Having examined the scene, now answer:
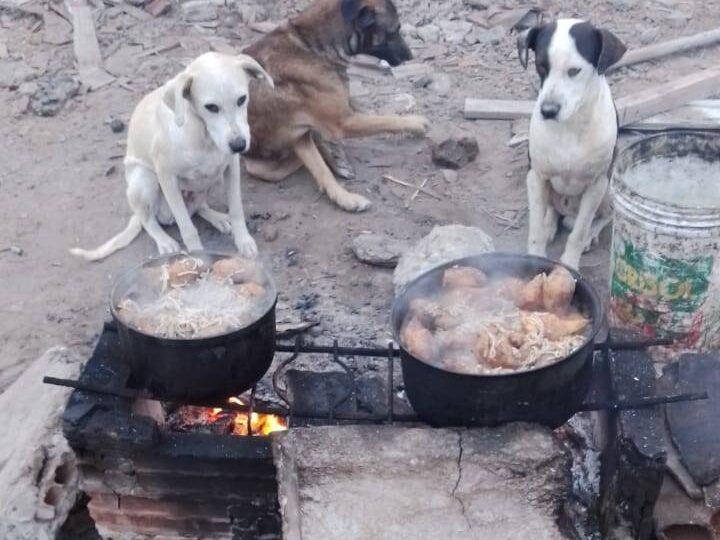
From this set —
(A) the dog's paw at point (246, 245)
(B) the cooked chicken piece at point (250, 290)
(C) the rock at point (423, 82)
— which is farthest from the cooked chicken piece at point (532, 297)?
(C) the rock at point (423, 82)

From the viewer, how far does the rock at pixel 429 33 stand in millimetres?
9062

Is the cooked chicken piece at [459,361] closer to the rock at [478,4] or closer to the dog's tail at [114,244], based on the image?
the dog's tail at [114,244]

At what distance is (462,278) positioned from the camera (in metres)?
3.88

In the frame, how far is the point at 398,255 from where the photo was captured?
5.82 metres

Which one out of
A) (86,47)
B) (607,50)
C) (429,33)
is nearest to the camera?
(607,50)

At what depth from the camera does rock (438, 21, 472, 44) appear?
29.7ft

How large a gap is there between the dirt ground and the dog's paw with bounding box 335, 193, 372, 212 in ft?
0.21

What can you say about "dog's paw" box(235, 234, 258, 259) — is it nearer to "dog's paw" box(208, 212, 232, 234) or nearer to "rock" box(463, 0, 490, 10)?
"dog's paw" box(208, 212, 232, 234)

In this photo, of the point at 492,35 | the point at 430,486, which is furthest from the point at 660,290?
the point at 492,35

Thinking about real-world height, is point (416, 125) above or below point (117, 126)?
above

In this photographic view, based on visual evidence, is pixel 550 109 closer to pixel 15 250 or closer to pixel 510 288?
pixel 510 288

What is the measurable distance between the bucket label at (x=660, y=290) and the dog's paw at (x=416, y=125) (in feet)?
9.09

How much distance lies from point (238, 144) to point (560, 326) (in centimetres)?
235

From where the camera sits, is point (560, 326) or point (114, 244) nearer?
point (560, 326)
